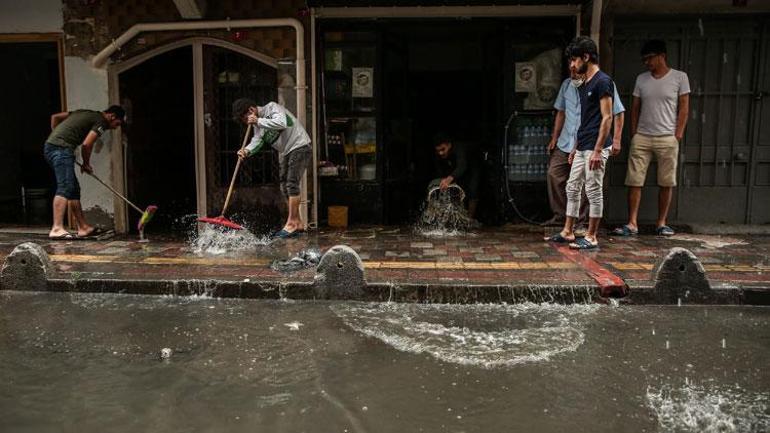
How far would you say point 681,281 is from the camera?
599 centimetres

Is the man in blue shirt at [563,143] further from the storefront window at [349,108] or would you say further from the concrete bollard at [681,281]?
the storefront window at [349,108]

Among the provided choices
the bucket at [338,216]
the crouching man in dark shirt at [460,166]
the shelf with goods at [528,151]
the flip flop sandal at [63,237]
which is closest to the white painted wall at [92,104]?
the flip flop sandal at [63,237]

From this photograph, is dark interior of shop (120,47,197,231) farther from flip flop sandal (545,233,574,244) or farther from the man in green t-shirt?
flip flop sandal (545,233,574,244)

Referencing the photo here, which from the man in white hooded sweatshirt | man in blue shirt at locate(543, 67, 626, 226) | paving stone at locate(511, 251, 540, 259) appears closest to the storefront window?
the man in white hooded sweatshirt

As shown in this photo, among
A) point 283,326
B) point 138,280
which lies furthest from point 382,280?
Answer: point 138,280

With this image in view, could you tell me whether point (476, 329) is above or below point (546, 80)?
below

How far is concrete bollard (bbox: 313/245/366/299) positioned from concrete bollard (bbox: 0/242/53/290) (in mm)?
2926

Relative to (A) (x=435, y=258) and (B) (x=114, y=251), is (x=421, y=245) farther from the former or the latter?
(B) (x=114, y=251)

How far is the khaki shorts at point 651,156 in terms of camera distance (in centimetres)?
863

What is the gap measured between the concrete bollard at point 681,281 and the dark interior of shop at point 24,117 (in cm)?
1217

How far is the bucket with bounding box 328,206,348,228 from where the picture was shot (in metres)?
9.84

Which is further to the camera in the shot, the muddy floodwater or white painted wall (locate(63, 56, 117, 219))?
white painted wall (locate(63, 56, 117, 219))

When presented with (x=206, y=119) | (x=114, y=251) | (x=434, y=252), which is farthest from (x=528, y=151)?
(x=114, y=251)

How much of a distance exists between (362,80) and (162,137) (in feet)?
13.3
